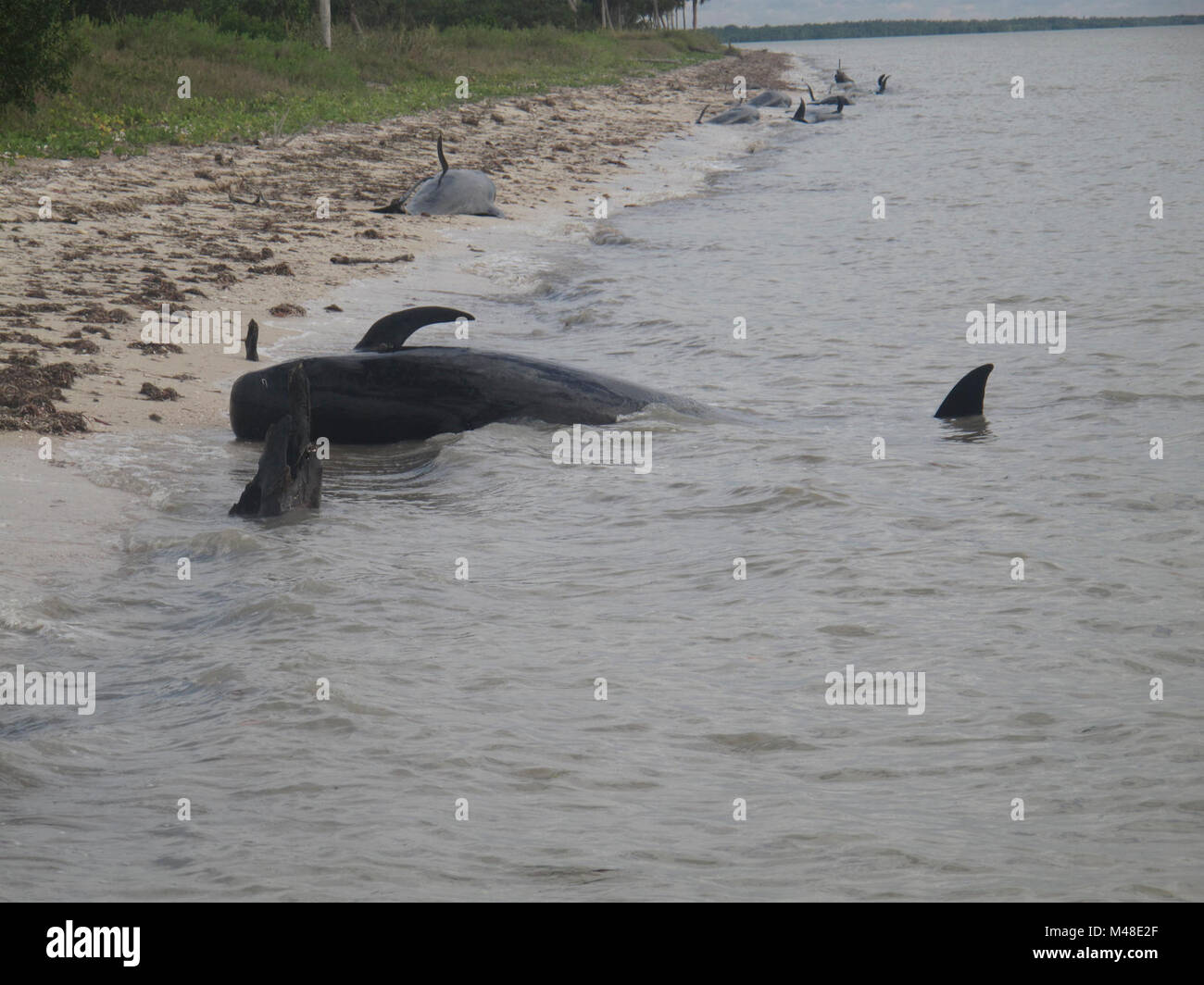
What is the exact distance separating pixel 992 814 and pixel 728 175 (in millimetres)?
22482

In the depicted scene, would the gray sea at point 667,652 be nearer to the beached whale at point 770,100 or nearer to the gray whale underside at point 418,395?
the gray whale underside at point 418,395

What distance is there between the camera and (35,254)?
11.1m

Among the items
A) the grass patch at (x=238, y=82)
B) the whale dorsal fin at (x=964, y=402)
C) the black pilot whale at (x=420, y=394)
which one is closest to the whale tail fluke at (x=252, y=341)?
the black pilot whale at (x=420, y=394)

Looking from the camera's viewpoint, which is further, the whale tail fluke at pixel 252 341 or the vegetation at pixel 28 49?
the vegetation at pixel 28 49

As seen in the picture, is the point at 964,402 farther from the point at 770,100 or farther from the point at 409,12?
the point at 409,12

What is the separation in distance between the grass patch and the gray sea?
868 cm

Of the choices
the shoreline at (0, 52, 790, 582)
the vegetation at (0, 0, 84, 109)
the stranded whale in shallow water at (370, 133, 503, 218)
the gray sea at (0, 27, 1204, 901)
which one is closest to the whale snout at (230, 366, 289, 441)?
the gray sea at (0, 27, 1204, 901)

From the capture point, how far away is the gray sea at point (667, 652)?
3350mm

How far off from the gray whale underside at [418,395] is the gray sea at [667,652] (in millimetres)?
178

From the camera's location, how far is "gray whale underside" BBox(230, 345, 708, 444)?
24.1 feet

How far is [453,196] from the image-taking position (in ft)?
54.3

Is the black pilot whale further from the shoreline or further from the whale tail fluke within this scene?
the whale tail fluke
